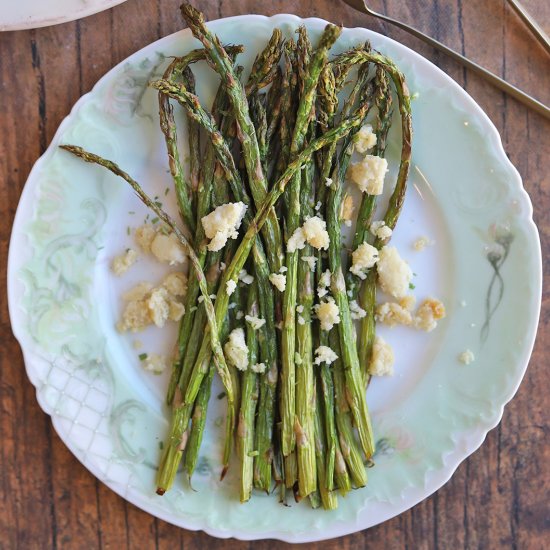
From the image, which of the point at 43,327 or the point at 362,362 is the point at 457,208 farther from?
the point at 43,327

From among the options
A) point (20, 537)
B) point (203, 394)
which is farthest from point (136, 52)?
point (20, 537)

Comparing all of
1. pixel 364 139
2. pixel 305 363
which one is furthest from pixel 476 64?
pixel 305 363

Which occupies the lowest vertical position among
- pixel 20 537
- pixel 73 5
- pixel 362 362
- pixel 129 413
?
pixel 20 537

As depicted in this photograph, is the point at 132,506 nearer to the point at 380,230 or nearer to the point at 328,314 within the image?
the point at 328,314

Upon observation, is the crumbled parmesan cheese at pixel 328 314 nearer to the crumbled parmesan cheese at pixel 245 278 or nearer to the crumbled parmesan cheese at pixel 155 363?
the crumbled parmesan cheese at pixel 245 278

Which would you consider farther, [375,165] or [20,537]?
[20,537]
